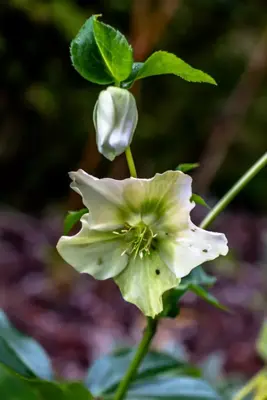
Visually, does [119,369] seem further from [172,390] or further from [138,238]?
[138,238]

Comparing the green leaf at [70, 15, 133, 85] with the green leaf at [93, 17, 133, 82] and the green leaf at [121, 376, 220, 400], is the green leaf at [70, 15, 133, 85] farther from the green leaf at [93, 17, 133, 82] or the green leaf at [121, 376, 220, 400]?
the green leaf at [121, 376, 220, 400]

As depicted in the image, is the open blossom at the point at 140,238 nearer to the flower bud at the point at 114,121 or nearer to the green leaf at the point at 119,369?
the flower bud at the point at 114,121

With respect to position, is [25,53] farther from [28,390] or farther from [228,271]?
[28,390]

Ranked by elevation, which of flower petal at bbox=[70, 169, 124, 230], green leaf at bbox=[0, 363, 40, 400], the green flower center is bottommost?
green leaf at bbox=[0, 363, 40, 400]

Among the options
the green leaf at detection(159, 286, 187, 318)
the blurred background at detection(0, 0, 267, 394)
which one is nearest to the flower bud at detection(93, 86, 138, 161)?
the green leaf at detection(159, 286, 187, 318)

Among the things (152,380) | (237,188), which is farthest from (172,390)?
(237,188)

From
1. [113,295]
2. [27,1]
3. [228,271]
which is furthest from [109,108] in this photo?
[27,1]
